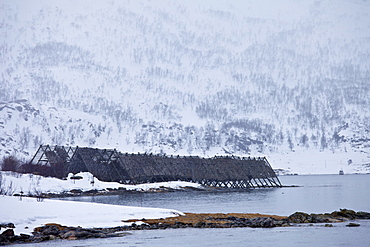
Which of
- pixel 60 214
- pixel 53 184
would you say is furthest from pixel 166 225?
pixel 53 184

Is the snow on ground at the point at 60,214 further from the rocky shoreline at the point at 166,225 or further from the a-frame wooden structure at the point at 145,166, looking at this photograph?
the a-frame wooden structure at the point at 145,166

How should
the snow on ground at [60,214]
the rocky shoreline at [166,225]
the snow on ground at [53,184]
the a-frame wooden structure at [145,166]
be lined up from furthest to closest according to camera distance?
1. the a-frame wooden structure at [145,166]
2. the snow on ground at [53,184]
3. the snow on ground at [60,214]
4. the rocky shoreline at [166,225]

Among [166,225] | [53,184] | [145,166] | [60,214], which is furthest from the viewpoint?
[145,166]

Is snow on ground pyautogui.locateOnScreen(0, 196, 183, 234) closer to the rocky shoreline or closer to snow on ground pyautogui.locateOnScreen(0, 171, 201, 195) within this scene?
the rocky shoreline

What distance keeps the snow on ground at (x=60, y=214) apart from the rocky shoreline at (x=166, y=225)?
71 centimetres

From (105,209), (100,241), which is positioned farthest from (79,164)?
(100,241)

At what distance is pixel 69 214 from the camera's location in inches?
1138

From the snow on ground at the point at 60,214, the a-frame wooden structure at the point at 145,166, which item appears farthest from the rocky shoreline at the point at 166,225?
the a-frame wooden structure at the point at 145,166

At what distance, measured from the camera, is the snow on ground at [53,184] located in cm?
5631

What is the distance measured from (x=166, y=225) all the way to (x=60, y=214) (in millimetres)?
5658

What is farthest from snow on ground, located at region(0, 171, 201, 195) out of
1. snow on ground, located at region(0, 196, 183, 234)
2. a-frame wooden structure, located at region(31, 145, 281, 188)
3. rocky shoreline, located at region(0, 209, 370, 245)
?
rocky shoreline, located at region(0, 209, 370, 245)

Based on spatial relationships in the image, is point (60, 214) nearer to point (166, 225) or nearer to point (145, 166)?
point (166, 225)

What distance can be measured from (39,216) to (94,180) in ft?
149

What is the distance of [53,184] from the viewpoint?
64.5 meters
